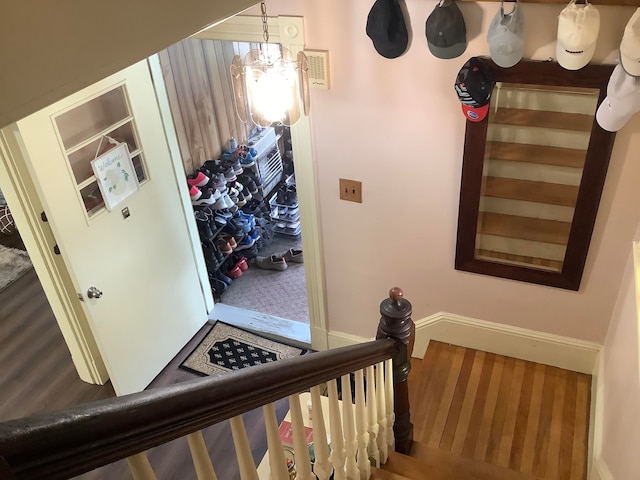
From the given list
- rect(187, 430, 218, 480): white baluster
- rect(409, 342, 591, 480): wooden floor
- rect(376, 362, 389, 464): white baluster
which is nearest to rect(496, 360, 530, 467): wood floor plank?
rect(409, 342, 591, 480): wooden floor

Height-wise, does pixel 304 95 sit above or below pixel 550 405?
above

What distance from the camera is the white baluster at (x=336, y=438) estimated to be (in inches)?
58.1

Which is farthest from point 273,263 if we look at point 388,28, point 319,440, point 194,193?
point 319,440

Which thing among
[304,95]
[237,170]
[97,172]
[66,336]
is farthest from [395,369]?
[237,170]

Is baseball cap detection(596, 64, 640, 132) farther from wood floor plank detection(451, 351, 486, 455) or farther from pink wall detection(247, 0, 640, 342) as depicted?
wood floor plank detection(451, 351, 486, 455)

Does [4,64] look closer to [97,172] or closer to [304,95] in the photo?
[304,95]

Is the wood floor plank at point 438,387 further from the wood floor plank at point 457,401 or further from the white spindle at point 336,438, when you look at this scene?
the white spindle at point 336,438

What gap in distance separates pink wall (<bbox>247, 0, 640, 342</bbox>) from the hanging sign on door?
1012mm

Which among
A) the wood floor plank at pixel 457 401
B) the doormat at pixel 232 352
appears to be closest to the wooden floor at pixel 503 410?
the wood floor plank at pixel 457 401

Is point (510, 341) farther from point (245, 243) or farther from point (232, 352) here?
point (245, 243)

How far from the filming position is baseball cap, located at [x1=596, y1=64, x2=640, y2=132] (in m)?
2.05

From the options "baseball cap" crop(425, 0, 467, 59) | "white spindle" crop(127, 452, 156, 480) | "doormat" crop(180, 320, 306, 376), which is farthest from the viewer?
"doormat" crop(180, 320, 306, 376)

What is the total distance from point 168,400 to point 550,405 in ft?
8.12

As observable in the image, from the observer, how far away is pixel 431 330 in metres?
3.25
